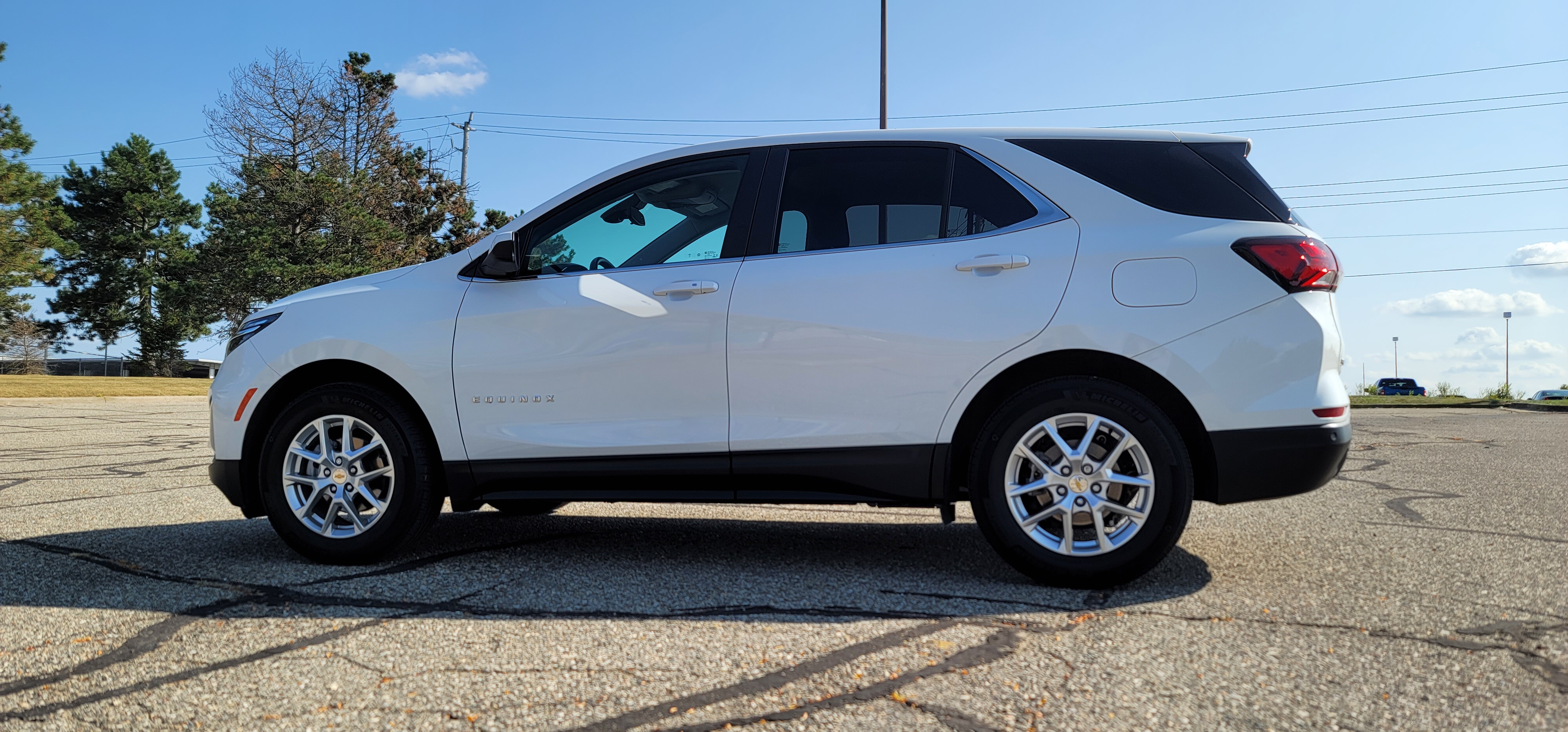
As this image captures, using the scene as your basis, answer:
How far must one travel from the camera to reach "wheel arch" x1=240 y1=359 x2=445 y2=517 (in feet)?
14.4

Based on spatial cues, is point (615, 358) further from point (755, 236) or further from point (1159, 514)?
point (1159, 514)

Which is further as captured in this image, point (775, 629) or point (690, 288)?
point (690, 288)

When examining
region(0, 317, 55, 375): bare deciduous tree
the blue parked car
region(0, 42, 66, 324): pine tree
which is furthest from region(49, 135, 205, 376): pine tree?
the blue parked car

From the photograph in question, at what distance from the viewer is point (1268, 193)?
3807mm

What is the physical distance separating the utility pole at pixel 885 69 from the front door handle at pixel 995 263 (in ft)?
45.2

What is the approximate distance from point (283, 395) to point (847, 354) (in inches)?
104

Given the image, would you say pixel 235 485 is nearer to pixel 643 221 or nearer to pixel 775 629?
pixel 643 221

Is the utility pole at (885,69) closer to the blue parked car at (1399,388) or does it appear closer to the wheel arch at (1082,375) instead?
the wheel arch at (1082,375)

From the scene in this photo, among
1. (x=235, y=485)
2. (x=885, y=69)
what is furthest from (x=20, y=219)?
(x=235, y=485)

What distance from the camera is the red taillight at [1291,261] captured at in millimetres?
3572

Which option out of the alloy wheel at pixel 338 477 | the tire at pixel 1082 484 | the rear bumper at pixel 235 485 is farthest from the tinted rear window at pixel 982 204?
the rear bumper at pixel 235 485

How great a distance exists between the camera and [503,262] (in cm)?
429

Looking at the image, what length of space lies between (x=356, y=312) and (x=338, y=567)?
112 cm

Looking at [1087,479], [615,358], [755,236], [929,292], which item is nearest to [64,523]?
[615,358]
